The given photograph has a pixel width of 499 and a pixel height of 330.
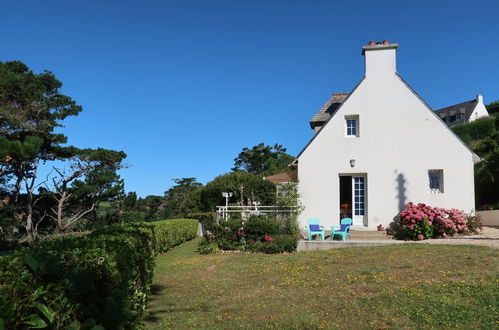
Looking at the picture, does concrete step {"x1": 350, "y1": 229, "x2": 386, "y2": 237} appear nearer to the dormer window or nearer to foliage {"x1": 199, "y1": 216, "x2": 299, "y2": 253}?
foliage {"x1": 199, "y1": 216, "x2": 299, "y2": 253}

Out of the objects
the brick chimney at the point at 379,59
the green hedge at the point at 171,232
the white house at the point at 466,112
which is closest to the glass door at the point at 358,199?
the brick chimney at the point at 379,59

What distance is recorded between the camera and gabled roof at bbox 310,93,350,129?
18.4 m

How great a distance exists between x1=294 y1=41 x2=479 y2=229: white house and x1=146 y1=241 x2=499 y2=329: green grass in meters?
4.16

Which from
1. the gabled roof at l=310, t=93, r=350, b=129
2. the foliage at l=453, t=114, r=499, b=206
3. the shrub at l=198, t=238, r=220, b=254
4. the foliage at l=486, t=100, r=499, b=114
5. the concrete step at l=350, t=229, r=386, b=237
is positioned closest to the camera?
the shrub at l=198, t=238, r=220, b=254

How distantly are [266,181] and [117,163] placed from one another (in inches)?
517

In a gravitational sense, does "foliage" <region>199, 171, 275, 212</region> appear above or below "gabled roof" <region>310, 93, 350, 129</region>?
below

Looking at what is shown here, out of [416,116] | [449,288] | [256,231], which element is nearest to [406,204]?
[416,116]

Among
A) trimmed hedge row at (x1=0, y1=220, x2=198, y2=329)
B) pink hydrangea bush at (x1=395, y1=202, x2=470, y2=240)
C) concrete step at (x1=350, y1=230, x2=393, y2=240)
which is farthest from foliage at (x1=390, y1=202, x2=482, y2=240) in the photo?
trimmed hedge row at (x1=0, y1=220, x2=198, y2=329)

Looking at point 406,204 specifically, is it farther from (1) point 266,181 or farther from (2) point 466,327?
(1) point 266,181

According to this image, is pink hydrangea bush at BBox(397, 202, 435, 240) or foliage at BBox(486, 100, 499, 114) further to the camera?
foliage at BBox(486, 100, 499, 114)

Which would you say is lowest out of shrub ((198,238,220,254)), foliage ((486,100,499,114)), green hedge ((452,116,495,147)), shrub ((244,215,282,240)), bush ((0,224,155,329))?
shrub ((198,238,220,254))

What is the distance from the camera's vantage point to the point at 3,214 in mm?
23828

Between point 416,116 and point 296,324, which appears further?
point 416,116

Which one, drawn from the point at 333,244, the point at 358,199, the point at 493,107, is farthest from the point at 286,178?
the point at 493,107
